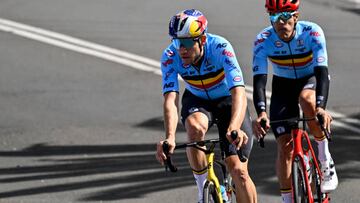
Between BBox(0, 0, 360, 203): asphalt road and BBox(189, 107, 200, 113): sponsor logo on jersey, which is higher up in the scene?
BBox(189, 107, 200, 113): sponsor logo on jersey

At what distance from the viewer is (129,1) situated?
949 inches

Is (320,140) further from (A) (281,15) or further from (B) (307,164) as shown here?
(A) (281,15)

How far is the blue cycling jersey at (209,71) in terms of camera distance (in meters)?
9.80

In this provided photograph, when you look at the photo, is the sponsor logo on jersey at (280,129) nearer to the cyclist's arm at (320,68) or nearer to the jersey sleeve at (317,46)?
the cyclist's arm at (320,68)

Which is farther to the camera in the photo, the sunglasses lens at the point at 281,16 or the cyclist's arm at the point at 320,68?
the sunglasses lens at the point at 281,16

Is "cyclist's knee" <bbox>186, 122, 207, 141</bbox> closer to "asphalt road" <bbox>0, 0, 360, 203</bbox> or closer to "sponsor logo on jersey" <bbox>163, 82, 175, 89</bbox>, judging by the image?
"sponsor logo on jersey" <bbox>163, 82, 175, 89</bbox>

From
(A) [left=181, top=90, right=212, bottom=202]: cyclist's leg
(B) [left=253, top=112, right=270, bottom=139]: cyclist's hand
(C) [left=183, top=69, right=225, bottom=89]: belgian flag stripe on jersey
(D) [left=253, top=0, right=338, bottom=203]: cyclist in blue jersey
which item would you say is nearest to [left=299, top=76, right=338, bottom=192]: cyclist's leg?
(D) [left=253, top=0, right=338, bottom=203]: cyclist in blue jersey

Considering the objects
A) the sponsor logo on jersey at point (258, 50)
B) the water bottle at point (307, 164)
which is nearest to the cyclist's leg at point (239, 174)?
the water bottle at point (307, 164)

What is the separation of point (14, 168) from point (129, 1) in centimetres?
1043

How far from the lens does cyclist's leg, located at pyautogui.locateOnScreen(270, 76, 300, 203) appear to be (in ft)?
35.0

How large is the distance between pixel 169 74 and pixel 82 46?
36.0ft

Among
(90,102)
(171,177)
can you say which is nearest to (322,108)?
(171,177)

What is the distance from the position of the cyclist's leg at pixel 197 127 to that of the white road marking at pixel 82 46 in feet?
24.1

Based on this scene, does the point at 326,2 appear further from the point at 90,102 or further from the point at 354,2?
the point at 90,102
